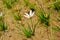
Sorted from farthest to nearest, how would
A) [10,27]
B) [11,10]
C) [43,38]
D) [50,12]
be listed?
1. [11,10]
2. [10,27]
3. [50,12]
4. [43,38]

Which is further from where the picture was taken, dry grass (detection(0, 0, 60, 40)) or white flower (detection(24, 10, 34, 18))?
white flower (detection(24, 10, 34, 18))

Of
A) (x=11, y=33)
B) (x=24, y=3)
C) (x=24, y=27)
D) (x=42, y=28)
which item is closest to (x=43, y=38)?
(x=42, y=28)

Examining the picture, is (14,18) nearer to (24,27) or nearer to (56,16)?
(24,27)

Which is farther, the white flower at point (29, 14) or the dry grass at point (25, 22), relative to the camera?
the white flower at point (29, 14)

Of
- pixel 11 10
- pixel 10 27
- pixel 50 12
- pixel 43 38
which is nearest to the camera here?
pixel 43 38

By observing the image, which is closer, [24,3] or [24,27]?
[24,27]

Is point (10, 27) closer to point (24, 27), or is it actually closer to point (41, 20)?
point (24, 27)

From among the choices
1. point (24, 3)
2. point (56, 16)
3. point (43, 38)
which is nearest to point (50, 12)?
point (56, 16)

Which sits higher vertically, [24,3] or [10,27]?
[24,3]

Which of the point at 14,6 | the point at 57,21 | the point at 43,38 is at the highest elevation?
the point at 14,6
